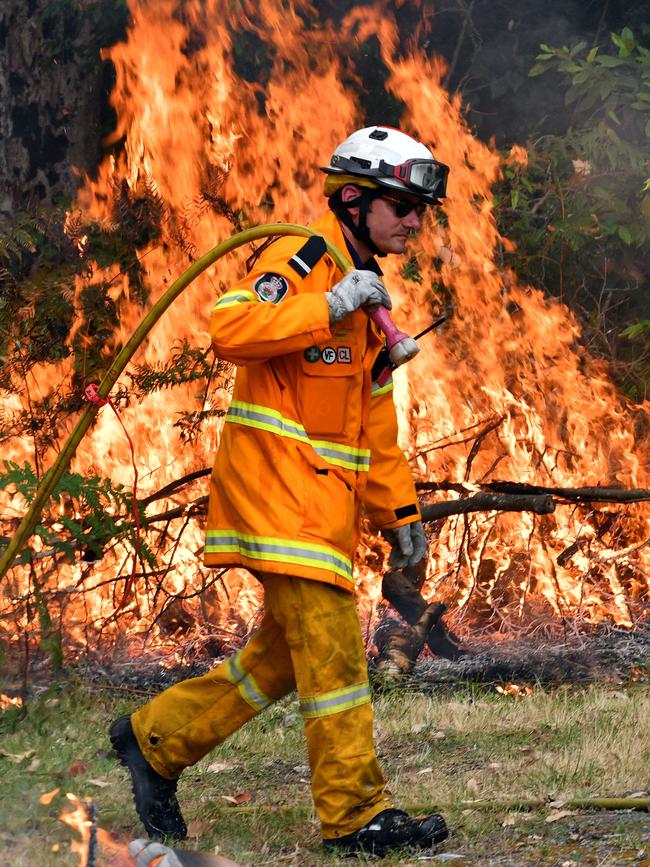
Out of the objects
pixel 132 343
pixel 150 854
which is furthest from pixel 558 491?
pixel 150 854

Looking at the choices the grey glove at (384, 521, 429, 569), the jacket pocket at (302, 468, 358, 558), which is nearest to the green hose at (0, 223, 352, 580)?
the jacket pocket at (302, 468, 358, 558)

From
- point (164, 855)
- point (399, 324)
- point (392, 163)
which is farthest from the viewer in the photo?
point (399, 324)

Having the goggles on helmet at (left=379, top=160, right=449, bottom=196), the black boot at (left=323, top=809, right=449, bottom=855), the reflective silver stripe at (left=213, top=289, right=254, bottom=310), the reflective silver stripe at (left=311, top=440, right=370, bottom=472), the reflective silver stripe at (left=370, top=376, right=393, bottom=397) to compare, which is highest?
the goggles on helmet at (left=379, top=160, right=449, bottom=196)

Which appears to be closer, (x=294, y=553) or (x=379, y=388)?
(x=294, y=553)

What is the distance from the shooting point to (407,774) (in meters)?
4.87

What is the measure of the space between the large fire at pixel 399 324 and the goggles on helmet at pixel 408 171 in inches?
108

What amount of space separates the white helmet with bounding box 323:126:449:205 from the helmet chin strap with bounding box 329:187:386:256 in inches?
2.2

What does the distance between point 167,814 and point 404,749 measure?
4.75 ft

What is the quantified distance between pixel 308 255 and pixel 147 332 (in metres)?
0.54

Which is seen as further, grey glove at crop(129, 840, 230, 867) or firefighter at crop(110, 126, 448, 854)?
firefighter at crop(110, 126, 448, 854)

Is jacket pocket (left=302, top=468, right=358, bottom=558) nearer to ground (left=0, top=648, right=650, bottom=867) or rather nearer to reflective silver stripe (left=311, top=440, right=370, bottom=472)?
reflective silver stripe (left=311, top=440, right=370, bottom=472)

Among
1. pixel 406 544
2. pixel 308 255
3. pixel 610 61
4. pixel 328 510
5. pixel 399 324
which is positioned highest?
pixel 610 61

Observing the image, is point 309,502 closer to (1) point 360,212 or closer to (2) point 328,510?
(2) point 328,510

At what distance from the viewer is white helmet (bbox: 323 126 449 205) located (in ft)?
13.2
